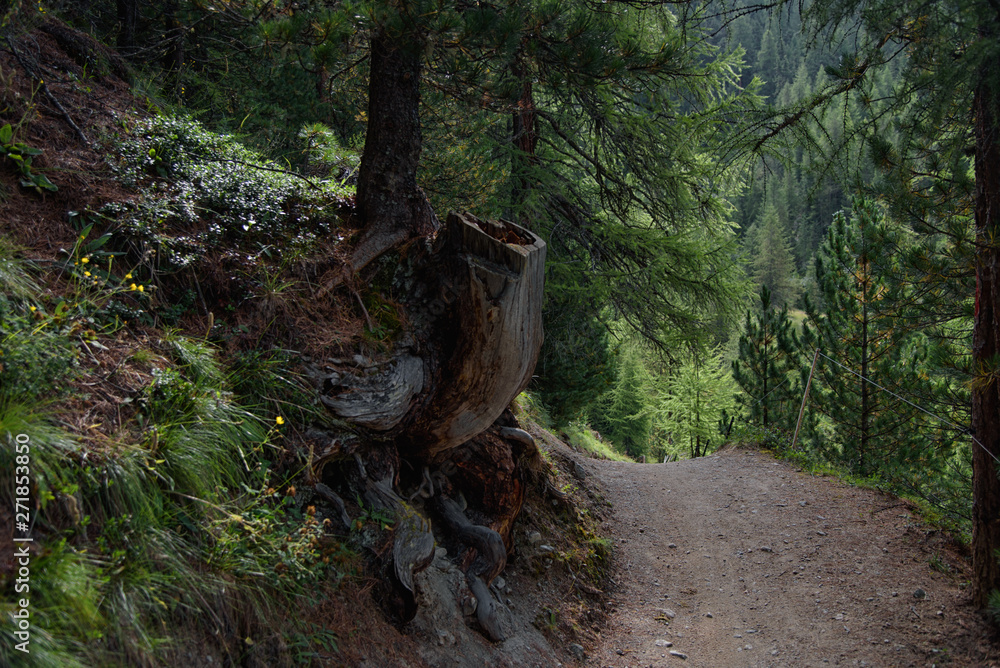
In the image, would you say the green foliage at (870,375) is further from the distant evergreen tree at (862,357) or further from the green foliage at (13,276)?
the green foliage at (13,276)

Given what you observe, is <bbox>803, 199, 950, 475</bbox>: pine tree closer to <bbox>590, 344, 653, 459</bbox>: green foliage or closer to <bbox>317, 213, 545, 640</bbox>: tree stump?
<bbox>317, 213, 545, 640</bbox>: tree stump

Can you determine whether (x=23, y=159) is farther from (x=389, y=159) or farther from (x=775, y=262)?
(x=775, y=262)

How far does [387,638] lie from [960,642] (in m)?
4.54

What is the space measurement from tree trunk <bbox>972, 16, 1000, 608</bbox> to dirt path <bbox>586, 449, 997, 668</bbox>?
538mm

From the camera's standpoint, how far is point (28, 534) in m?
2.03

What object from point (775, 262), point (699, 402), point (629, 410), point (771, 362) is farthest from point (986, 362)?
point (775, 262)

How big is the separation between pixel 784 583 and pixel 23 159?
702 cm

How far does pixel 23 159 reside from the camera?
3.35 m

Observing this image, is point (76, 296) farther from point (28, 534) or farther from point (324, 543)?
point (324, 543)

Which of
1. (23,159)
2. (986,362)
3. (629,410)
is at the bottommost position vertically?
(629,410)

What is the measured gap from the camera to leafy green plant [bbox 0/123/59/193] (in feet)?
10.8

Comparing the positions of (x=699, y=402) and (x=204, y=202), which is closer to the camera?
(x=204, y=202)

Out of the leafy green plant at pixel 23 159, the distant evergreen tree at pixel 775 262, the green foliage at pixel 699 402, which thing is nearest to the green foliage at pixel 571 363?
the green foliage at pixel 699 402

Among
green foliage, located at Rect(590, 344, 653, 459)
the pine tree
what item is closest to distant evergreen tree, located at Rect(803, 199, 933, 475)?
the pine tree
